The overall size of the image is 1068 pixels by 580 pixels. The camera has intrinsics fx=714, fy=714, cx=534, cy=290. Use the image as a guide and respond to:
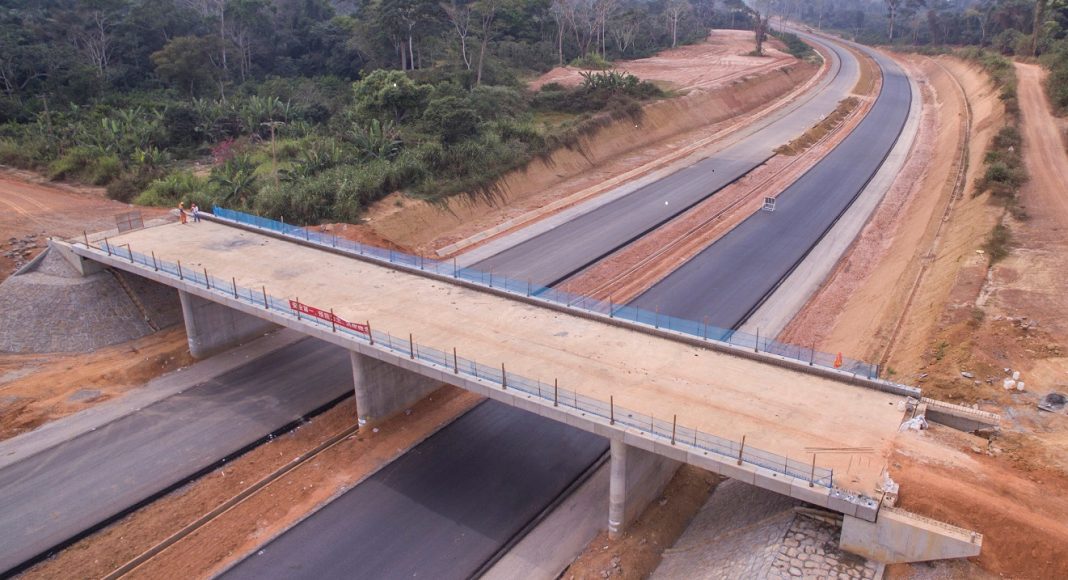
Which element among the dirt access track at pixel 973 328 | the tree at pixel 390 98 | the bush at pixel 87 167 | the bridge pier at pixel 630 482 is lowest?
the bridge pier at pixel 630 482

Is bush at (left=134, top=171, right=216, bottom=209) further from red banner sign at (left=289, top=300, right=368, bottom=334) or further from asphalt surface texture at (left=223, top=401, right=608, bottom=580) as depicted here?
asphalt surface texture at (left=223, top=401, right=608, bottom=580)

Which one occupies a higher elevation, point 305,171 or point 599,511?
point 305,171

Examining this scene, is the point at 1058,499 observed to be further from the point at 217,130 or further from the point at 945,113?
the point at 945,113

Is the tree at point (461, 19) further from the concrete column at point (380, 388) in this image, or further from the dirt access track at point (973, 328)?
the concrete column at point (380, 388)

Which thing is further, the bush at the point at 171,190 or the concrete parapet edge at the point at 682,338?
the bush at the point at 171,190

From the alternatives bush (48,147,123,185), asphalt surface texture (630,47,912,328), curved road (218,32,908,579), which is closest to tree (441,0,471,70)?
bush (48,147,123,185)

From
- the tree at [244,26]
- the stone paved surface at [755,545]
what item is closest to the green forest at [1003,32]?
the stone paved surface at [755,545]

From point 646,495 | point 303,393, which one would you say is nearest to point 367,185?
point 303,393
